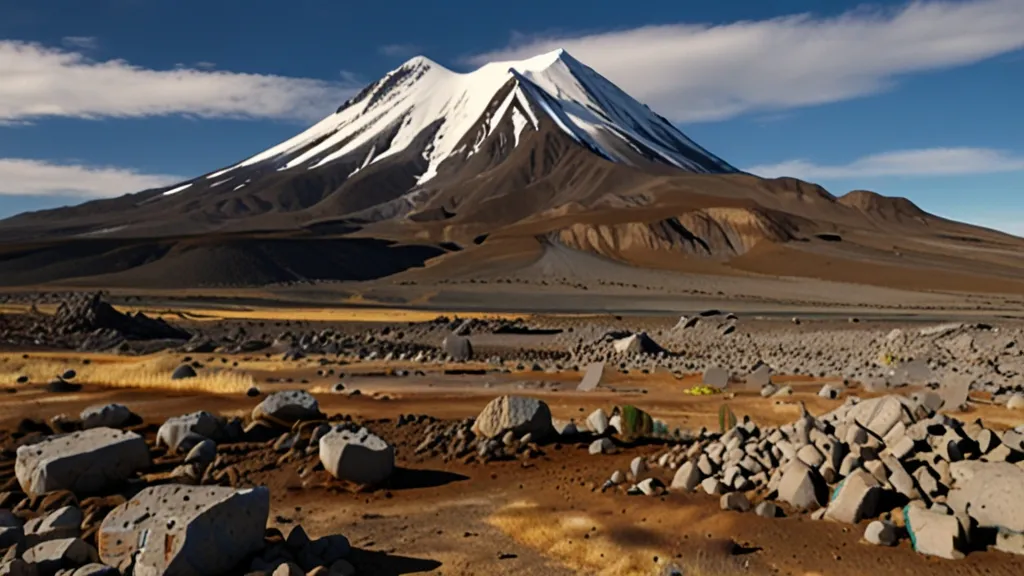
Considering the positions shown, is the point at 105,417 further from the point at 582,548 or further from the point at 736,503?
the point at 736,503

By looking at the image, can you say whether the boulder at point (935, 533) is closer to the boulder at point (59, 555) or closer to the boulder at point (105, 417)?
the boulder at point (59, 555)

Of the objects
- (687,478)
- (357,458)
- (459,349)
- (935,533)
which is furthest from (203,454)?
(459,349)

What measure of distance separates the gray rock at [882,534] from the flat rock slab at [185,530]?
573cm

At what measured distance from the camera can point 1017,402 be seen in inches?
658

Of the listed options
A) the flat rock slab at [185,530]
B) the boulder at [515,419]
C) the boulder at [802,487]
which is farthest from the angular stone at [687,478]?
the flat rock slab at [185,530]

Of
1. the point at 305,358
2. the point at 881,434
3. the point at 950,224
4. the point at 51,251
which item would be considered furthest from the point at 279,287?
the point at 950,224

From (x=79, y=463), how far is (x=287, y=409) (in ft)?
13.8

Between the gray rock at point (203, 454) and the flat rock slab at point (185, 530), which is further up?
the flat rock slab at point (185, 530)

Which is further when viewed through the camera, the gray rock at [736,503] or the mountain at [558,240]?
the mountain at [558,240]

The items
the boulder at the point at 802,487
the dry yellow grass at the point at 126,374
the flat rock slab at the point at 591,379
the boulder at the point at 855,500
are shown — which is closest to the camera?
the boulder at the point at 855,500

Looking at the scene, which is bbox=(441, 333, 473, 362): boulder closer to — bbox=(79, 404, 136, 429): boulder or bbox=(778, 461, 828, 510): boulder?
bbox=(79, 404, 136, 429): boulder

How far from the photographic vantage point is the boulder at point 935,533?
7949mm

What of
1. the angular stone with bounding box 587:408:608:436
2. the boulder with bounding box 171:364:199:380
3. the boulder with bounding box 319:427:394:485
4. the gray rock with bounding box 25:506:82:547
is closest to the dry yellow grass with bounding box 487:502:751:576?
the boulder with bounding box 319:427:394:485

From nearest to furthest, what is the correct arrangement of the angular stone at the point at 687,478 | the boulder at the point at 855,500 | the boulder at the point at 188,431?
the boulder at the point at 855,500
the angular stone at the point at 687,478
the boulder at the point at 188,431
